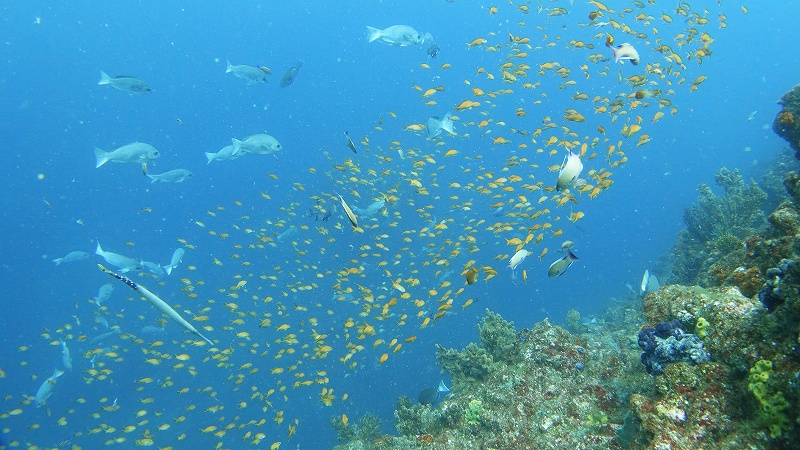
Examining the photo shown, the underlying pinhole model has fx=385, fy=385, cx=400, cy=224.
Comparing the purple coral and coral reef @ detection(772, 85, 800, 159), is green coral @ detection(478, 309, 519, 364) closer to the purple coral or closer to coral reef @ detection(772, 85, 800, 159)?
the purple coral

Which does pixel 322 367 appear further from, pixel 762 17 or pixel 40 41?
pixel 762 17

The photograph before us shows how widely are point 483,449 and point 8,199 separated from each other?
6956 centimetres

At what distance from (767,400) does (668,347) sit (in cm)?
110

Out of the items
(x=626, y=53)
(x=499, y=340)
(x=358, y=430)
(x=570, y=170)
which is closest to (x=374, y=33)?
(x=626, y=53)

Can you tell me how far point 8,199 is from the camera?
50.6 m

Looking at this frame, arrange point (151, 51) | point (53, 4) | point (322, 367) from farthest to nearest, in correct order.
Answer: point (151, 51) < point (53, 4) < point (322, 367)

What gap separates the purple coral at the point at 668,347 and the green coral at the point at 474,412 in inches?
109

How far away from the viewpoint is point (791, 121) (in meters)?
7.23

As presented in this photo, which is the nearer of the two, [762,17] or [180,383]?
[180,383]

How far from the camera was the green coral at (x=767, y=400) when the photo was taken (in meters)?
2.71

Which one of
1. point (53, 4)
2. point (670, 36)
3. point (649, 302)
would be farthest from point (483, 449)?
point (670, 36)

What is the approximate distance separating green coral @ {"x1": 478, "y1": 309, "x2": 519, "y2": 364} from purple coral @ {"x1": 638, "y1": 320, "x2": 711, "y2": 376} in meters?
3.11

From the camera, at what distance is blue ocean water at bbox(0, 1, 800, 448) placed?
22.9m

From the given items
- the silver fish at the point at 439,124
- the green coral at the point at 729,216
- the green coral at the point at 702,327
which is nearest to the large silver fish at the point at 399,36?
the silver fish at the point at 439,124
